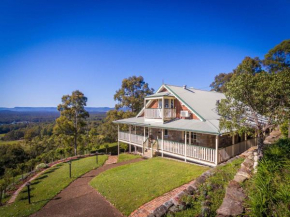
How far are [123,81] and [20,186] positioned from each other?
21.0 m

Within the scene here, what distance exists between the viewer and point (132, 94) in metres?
29.3

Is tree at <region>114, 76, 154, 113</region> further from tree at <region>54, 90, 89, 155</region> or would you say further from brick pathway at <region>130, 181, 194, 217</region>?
brick pathway at <region>130, 181, 194, 217</region>

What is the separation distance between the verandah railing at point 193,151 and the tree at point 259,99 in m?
4.41

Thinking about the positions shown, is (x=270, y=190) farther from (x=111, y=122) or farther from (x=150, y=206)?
(x=111, y=122)

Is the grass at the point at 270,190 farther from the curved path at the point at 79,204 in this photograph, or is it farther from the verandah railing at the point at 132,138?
the verandah railing at the point at 132,138

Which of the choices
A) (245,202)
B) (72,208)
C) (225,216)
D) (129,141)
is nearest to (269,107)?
(245,202)

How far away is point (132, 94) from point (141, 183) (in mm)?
21884

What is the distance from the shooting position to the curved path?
21.7ft

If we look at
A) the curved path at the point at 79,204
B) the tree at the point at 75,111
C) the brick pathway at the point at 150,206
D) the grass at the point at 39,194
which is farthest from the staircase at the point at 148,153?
the tree at the point at 75,111

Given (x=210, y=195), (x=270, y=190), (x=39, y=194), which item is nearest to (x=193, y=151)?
(x=210, y=195)

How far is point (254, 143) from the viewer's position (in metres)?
14.0

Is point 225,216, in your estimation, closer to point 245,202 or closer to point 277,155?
point 245,202

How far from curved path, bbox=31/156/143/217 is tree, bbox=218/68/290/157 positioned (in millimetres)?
6223

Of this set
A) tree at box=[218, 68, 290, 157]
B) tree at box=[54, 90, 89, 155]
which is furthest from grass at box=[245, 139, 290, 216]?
tree at box=[54, 90, 89, 155]
